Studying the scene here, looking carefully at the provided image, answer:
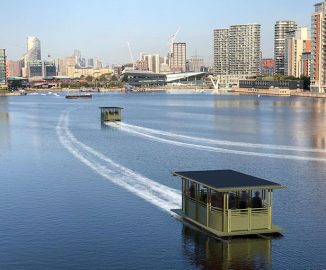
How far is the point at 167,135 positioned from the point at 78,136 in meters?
6.49

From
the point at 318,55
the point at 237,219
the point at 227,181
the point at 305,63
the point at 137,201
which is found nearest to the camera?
the point at 237,219

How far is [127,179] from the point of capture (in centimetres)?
2488

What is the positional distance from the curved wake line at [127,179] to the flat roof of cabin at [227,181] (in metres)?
2.67

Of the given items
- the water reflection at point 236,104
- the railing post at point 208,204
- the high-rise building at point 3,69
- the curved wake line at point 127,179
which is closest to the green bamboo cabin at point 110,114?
the curved wake line at point 127,179

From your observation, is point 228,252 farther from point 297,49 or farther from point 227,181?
point 297,49

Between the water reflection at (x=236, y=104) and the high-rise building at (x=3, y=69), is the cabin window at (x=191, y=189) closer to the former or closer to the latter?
the water reflection at (x=236, y=104)

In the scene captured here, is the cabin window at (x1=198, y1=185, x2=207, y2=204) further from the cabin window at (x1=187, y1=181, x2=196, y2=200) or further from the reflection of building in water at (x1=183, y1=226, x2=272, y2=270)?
the reflection of building in water at (x1=183, y1=226, x2=272, y2=270)

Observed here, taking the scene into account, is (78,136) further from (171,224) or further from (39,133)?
(171,224)

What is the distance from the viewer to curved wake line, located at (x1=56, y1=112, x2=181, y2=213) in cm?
2044

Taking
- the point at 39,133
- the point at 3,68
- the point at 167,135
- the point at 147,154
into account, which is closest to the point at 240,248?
the point at 147,154

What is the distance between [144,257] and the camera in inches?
574

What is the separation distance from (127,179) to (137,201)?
457 cm

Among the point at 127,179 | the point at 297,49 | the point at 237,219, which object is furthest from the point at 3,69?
the point at 237,219

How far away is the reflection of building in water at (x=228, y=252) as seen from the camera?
13883mm
